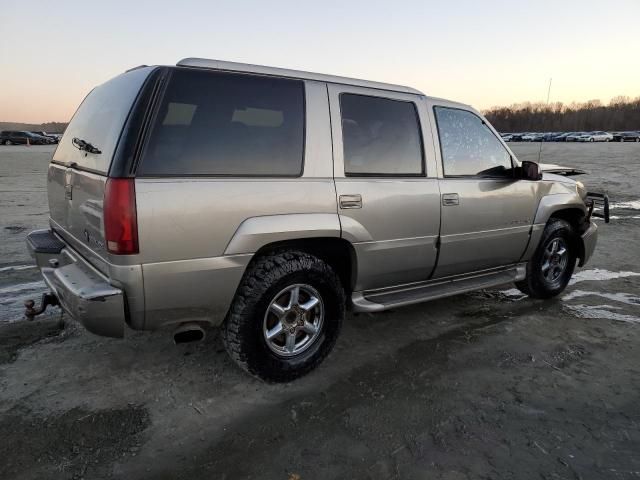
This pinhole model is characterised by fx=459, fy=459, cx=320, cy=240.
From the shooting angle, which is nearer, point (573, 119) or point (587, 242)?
point (587, 242)

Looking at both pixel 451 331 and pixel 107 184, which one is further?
pixel 451 331

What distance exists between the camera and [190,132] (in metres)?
2.61

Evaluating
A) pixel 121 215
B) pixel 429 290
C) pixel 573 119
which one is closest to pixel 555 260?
pixel 429 290

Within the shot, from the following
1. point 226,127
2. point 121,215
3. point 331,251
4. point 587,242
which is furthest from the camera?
point 587,242

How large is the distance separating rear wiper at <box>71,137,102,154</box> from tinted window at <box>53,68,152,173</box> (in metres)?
0.02

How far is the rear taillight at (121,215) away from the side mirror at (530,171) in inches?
129

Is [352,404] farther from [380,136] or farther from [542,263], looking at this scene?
[542,263]

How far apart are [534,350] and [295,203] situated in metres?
2.31

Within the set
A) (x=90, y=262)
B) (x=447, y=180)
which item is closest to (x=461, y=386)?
(x=447, y=180)

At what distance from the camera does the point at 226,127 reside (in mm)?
2719

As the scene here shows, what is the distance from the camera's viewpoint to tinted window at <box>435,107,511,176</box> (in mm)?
3787

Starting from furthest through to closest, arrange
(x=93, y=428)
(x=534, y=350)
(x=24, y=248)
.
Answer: (x=24, y=248), (x=534, y=350), (x=93, y=428)

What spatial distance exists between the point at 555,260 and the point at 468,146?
185cm

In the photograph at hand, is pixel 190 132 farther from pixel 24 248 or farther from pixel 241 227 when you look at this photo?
pixel 24 248
